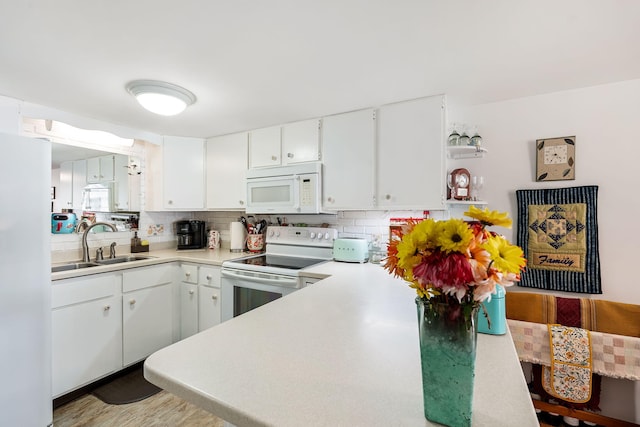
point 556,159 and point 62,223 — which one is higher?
point 556,159

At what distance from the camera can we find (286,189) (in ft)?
8.24

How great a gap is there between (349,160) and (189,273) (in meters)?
1.77

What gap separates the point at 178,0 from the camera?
3.64ft

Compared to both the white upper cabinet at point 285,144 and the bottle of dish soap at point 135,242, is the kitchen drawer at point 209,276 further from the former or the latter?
the white upper cabinet at point 285,144

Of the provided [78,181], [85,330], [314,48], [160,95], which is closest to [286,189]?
[160,95]

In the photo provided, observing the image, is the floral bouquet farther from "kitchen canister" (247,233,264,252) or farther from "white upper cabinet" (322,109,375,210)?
"kitchen canister" (247,233,264,252)

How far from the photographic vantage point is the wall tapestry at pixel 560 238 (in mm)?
1815

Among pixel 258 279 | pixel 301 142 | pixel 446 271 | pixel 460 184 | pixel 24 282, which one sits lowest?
pixel 258 279

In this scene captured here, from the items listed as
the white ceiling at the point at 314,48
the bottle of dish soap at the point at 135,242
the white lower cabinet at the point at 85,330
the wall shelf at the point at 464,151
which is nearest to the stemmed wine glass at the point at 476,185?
Result: the wall shelf at the point at 464,151

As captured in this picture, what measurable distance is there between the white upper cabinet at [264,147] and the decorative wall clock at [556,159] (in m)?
1.98

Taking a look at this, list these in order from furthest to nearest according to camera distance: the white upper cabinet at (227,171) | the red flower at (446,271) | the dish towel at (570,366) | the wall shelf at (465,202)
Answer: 1. the white upper cabinet at (227,171)
2. the wall shelf at (465,202)
3. the dish towel at (570,366)
4. the red flower at (446,271)

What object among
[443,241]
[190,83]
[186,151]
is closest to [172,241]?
[186,151]

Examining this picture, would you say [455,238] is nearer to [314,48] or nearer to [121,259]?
[314,48]

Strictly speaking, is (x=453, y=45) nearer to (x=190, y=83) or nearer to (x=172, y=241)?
(x=190, y=83)
